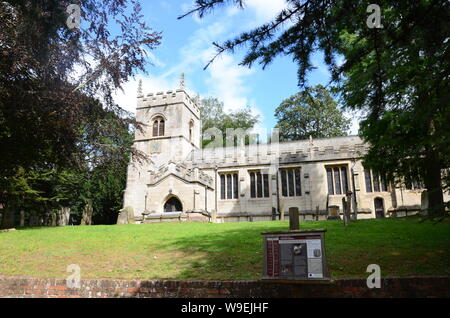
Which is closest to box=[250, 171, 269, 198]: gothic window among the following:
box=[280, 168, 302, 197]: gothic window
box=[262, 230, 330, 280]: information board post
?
box=[280, 168, 302, 197]: gothic window

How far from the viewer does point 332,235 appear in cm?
1102

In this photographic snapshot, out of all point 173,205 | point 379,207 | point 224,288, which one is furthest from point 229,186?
point 224,288

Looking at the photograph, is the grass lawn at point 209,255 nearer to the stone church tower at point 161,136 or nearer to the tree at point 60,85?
the tree at point 60,85

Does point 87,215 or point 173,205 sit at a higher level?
point 173,205

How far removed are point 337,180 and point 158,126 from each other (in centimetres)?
1742

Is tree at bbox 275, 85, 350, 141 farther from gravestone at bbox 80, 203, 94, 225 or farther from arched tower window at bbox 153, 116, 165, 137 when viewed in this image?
gravestone at bbox 80, 203, 94, 225

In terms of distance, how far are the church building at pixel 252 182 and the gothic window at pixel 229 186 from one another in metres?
0.08

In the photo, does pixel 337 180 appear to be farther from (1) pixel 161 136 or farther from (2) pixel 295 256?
(2) pixel 295 256

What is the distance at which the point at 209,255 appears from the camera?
894 cm

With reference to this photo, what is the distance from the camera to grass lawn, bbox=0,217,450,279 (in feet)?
23.6

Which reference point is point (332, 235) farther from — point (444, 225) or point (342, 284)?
point (342, 284)

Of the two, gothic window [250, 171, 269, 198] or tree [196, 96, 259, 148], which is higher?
tree [196, 96, 259, 148]

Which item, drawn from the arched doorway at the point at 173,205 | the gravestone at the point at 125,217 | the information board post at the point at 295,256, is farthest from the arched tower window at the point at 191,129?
the information board post at the point at 295,256
